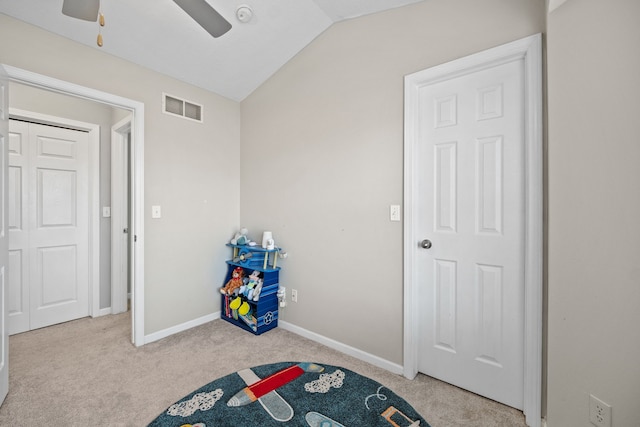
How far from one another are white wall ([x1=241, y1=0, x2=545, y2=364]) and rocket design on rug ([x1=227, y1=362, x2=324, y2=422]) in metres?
0.46

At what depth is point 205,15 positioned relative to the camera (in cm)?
158

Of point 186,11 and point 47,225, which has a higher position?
point 186,11

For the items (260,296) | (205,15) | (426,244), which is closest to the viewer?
(205,15)

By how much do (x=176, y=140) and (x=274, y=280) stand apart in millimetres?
1578

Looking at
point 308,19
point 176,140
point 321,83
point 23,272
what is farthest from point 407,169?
point 23,272

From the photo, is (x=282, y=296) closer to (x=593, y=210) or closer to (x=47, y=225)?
(x=593, y=210)

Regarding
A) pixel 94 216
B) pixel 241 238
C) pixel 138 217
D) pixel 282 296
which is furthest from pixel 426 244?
pixel 94 216

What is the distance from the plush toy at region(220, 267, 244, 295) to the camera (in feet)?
9.19

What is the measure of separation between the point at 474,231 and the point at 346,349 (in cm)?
131

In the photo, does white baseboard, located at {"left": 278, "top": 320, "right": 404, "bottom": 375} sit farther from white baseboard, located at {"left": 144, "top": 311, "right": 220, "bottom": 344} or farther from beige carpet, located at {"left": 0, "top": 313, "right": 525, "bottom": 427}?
white baseboard, located at {"left": 144, "top": 311, "right": 220, "bottom": 344}

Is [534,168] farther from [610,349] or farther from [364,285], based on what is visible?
[364,285]

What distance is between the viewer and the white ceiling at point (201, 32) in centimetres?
190

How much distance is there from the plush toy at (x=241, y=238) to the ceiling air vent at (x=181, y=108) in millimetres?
1169

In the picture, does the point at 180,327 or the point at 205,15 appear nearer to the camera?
the point at 205,15
